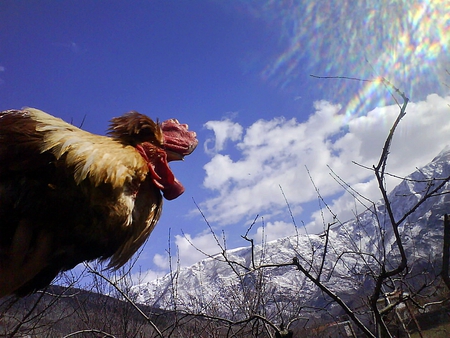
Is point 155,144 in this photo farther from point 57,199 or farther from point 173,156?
point 57,199

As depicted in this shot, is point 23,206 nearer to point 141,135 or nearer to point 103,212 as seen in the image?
point 103,212

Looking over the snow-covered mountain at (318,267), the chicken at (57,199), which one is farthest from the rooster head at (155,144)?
the snow-covered mountain at (318,267)

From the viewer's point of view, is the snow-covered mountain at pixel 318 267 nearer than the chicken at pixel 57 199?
No

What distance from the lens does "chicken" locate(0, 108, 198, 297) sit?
1.25 metres

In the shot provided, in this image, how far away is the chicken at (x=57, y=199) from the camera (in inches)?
49.0

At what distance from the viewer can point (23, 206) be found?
4.09ft

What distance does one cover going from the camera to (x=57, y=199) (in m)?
1.26

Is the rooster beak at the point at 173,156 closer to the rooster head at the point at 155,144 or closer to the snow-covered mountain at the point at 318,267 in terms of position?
the rooster head at the point at 155,144

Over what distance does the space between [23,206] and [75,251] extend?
0.28 m

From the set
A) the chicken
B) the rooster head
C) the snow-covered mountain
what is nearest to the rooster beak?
the rooster head

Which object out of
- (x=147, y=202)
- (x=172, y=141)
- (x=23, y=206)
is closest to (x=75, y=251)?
(x=23, y=206)

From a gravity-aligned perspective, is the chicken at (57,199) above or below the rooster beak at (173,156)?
below

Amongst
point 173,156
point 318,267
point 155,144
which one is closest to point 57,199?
point 155,144

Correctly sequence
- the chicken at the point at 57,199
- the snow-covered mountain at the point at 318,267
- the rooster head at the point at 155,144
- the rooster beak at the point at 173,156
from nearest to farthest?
the chicken at the point at 57,199
the rooster head at the point at 155,144
the rooster beak at the point at 173,156
the snow-covered mountain at the point at 318,267
